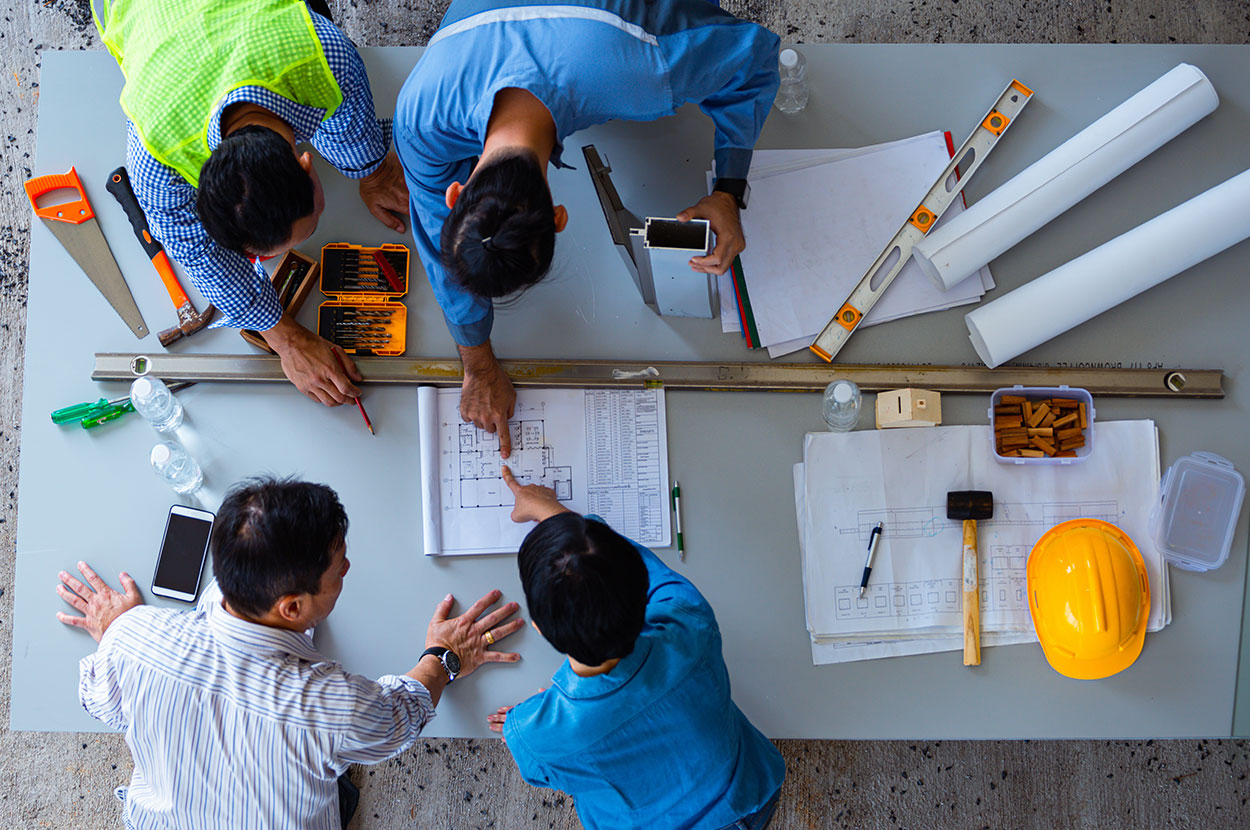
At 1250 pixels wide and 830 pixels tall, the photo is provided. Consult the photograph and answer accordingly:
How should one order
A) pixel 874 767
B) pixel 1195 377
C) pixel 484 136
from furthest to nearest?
pixel 874 767 → pixel 1195 377 → pixel 484 136

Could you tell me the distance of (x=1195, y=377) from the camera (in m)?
1.40

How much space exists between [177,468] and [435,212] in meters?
0.66

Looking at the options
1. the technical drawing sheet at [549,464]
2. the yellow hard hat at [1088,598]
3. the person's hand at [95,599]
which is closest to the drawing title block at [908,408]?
the yellow hard hat at [1088,598]

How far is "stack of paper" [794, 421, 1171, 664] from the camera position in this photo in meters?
1.37

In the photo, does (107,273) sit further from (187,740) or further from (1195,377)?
(1195,377)

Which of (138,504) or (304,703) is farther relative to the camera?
(138,504)

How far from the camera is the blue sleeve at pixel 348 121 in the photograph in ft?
4.31

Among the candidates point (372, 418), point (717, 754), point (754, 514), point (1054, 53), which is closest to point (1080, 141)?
point (1054, 53)

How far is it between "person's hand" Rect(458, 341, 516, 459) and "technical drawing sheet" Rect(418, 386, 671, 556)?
25 mm

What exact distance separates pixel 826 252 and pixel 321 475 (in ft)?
3.25

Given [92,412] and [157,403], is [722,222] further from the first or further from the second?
[92,412]

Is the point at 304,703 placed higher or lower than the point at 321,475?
lower

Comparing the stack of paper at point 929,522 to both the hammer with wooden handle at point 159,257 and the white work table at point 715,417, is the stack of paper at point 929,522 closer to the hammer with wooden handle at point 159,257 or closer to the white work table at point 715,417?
the white work table at point 715,417

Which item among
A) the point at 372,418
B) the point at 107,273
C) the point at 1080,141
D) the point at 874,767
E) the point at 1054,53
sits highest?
the point at 1054,53
